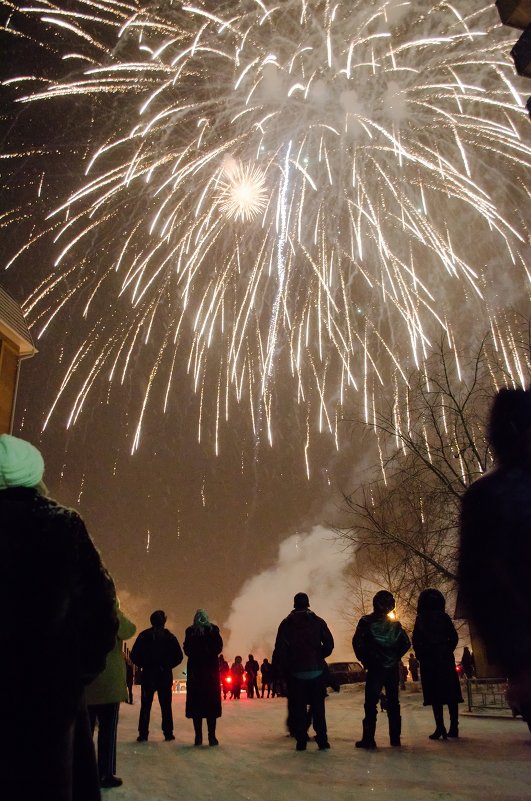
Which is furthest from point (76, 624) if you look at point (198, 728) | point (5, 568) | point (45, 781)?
point (198, 728)

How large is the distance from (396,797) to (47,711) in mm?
3666

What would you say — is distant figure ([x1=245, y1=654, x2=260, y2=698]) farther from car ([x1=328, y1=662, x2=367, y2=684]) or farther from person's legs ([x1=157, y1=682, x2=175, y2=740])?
person's legs ([x1=157, y1=682, x2=175, y2=740])

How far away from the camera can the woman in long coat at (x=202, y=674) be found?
8359mm

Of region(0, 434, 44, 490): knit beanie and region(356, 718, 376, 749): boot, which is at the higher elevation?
region(0, 434, 44, 490): knit beanie

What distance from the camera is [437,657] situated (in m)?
Answer: 8.16

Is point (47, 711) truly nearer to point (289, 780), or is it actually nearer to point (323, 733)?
point (289, 780)

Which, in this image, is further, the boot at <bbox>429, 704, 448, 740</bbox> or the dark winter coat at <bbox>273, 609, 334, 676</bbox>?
the boot at <bbox>429, 704, 448, 740</bbox>

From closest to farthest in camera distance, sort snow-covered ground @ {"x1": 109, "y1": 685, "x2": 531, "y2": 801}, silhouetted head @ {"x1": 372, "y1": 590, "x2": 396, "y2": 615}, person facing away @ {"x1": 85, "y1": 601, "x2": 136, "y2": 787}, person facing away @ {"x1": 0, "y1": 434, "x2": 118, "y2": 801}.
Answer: person facing away @ {"x1": 0, "y1": 434, "x2": 118, "y2": 801}, snow-covered ground @ {"x1": 109, "y1": 685, "x2": 531, "y2": 801}, person facing away @ {"x1": 85, "y1": 601, "x2": 136, "y2": 787}, silhouetted head @ {"x1": 372, "y1": 590, "x2": 396, "y2": 615}

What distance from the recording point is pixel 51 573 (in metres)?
2.25

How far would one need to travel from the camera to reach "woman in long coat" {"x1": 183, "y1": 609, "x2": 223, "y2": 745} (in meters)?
8.36

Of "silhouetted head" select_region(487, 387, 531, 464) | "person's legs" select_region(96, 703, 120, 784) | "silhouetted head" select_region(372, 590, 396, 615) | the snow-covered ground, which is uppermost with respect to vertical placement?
"silhouetted head" select_region(487, 387, 531, 464)

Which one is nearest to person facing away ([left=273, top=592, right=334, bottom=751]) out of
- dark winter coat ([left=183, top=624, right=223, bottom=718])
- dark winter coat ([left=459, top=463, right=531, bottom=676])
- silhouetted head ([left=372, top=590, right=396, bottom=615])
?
silhouetted head ([left=372, top=590, right=396, bottom=615])

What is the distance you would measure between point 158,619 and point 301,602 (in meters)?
2.11

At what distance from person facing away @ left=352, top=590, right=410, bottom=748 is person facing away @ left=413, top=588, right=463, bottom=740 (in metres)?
0.40
